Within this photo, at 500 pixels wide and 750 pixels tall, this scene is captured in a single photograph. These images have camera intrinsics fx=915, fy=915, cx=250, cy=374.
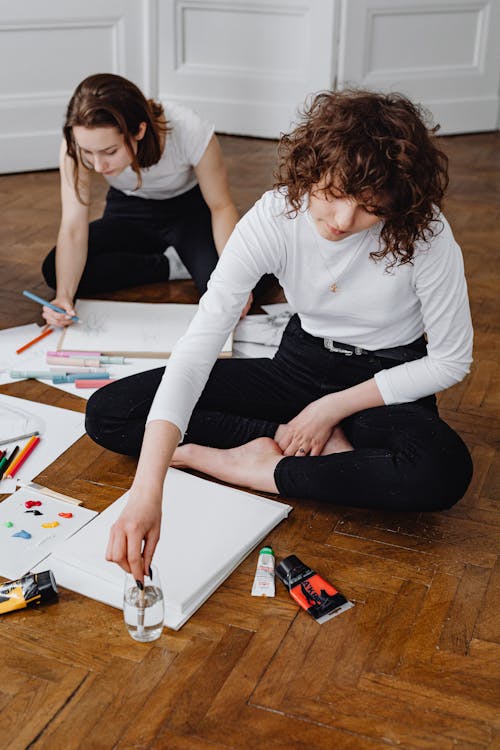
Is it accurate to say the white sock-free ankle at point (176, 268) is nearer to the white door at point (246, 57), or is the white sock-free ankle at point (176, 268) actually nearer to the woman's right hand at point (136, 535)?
the woman's right hand at point (136, 535)

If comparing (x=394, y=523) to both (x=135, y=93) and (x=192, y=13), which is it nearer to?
(x=135, y=93)

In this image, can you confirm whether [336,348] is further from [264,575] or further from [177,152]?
[177,152]

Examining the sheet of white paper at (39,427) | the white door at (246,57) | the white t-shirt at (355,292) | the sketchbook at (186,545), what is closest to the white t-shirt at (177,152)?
the sheet of white paper at (39,427)

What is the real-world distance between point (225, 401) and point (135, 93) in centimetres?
77

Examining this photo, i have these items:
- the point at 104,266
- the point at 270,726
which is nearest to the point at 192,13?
the point at 104,266

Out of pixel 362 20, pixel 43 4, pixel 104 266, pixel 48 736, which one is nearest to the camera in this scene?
pixel 48 736

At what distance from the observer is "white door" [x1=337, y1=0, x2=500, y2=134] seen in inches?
160

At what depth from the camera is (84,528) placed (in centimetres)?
150

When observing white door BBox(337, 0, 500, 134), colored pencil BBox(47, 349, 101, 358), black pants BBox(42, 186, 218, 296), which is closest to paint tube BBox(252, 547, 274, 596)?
colored pencil BBox(47, 349, 101, 358)

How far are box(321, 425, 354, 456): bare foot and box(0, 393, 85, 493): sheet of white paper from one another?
1.69 ft

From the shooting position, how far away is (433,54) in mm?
4270

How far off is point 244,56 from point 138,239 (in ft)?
6.25

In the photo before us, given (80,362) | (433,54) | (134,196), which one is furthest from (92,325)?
(433,54)

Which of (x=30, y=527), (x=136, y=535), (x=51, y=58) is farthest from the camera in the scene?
(x=51, y=58)
